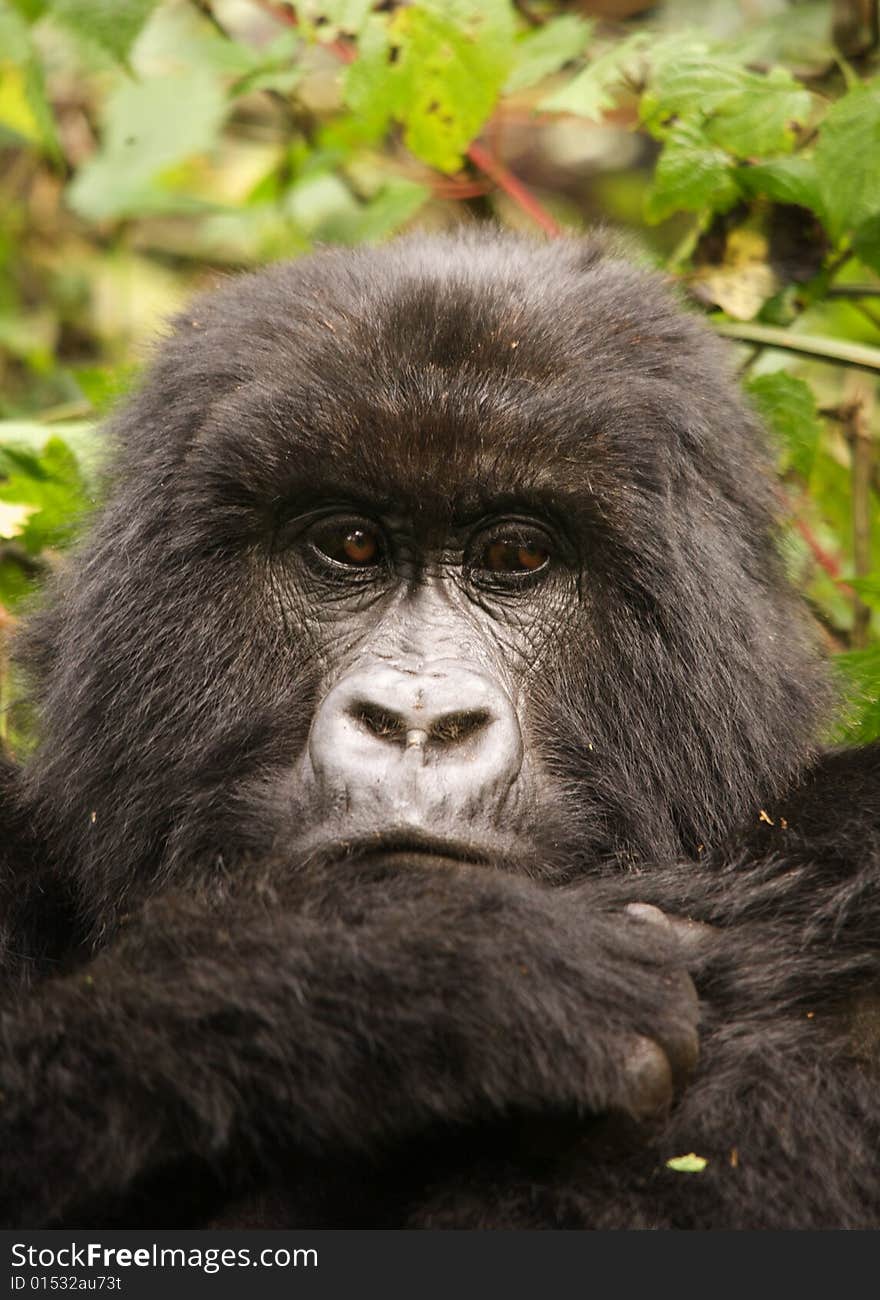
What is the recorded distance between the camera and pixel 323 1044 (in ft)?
7.80

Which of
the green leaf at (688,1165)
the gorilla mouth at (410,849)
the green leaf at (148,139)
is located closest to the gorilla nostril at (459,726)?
the gorilla mouth at (410,849)

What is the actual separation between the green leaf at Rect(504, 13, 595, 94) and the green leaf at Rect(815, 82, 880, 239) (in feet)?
3.06

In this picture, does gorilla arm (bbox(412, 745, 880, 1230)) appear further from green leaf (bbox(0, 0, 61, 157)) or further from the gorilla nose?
green leaf (bbox(0, 0, 61, 157))

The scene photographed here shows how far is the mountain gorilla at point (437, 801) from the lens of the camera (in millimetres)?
2406

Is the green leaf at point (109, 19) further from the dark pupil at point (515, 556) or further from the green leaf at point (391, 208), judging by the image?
the dark pupil at point (515, 556)

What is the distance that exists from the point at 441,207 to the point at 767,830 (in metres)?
6.28

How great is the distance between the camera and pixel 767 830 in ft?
10.2

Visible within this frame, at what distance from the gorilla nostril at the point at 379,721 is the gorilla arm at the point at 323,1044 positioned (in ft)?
1.27

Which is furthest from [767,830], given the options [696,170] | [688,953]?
[696,170]

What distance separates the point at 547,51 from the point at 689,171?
69 cm

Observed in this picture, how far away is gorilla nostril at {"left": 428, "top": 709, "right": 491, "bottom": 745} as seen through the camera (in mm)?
2826

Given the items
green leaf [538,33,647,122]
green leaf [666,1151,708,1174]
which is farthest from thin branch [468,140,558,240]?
green leaf [666,1151,708,1174]

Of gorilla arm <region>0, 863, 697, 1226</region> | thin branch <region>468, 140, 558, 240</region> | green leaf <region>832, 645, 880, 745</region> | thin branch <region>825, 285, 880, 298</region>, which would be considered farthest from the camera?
thin branch <region>468, 140, 558, 240</region>

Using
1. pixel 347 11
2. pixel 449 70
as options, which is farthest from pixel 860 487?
pixel 347 11
